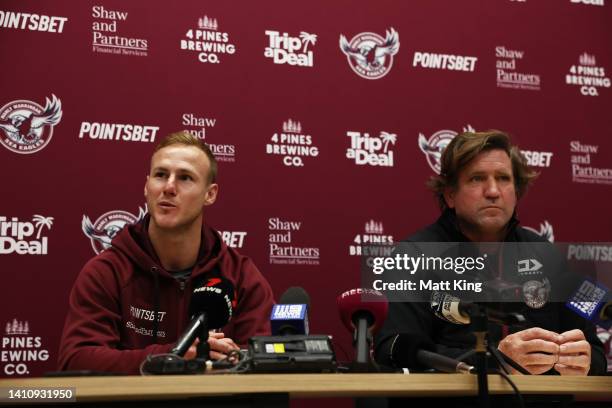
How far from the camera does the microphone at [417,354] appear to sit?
1.76m

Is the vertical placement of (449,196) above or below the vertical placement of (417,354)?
above

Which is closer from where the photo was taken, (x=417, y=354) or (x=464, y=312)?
(x=464, y=312)

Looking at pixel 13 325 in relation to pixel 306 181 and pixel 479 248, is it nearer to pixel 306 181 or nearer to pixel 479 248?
pixel 306 181

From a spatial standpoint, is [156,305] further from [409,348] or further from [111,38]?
[111,38]

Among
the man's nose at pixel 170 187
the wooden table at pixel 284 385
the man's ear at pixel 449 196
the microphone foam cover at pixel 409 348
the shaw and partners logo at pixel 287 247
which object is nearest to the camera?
the wooden table at pixel 284 385

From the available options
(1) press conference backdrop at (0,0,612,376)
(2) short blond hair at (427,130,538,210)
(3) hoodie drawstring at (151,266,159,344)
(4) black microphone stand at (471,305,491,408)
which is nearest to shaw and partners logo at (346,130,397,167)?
(1) press conference backdrop at (0,0,612,376)

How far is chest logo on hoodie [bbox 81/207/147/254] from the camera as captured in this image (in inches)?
127

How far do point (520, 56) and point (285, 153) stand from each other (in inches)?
56.7

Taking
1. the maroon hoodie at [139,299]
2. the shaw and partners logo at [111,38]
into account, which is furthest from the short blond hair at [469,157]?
the shaw and partners logo at [111,38]

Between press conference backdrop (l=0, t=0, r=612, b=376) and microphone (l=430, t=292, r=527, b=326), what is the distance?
1.71 m

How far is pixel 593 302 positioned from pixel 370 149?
75.5 inches

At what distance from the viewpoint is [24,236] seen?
10.2 feet

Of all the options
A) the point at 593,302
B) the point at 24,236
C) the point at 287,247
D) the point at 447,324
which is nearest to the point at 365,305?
the point at 593,302

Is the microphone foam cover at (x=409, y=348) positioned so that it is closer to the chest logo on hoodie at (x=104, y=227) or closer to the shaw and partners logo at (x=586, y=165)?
the chest logo on hoodie at (x=104, y=227)
